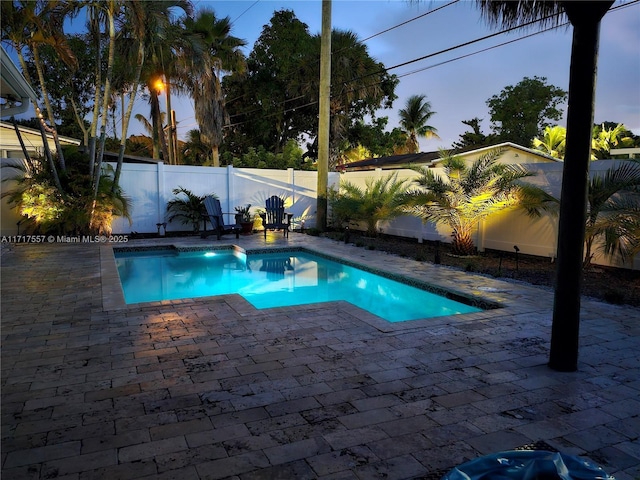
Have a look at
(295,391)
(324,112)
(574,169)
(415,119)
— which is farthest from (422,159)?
(415,119)

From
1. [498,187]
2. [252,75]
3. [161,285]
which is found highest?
[252,75]

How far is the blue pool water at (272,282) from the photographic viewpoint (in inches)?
238

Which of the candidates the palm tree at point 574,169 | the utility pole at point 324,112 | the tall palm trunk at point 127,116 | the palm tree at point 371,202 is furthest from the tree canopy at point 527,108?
the palm tree at point 574,169

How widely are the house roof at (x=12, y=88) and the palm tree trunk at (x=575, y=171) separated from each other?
3709 mm

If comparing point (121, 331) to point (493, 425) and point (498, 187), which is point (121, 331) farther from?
point (498, 187)

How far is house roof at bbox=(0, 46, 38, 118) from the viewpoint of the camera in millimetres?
3053

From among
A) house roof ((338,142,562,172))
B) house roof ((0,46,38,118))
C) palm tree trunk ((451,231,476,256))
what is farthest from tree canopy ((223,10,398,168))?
house roof ((0,46,38,118))

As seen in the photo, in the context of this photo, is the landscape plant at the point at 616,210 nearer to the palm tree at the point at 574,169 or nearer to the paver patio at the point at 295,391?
the paver patio at the point at 295,391

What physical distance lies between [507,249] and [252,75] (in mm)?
17495

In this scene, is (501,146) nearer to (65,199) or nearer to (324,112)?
(324,112)

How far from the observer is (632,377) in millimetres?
3053

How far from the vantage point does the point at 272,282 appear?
7523 millimetres

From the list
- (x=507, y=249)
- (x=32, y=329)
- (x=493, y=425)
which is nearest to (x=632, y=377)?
(x=493, y=425)

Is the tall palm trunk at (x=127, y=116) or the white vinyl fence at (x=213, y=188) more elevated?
the tall palm trunk at (x=127, y=116)
